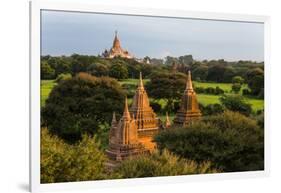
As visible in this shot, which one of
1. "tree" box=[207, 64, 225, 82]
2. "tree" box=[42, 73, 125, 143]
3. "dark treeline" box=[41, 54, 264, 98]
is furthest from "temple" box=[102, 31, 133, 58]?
"tree" box=[207, 64, 225, 82]

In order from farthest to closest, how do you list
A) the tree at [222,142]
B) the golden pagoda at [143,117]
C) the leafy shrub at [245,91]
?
the leafy shrub at [245,91]
the tree at [222,142]
the golden pagoda at [143,117]

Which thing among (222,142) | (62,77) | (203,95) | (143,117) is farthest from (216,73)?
(62,77)

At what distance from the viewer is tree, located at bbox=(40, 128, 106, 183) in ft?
21.0

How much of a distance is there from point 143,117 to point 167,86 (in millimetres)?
577

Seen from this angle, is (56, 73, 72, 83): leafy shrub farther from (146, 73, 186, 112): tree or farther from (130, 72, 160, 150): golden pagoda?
(146, 73, 186, 112): tree

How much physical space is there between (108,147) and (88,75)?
3.33ft

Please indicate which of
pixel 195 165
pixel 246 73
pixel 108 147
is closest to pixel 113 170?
pixel 108 147

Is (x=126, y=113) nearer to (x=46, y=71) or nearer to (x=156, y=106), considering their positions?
(x=156, y=106)

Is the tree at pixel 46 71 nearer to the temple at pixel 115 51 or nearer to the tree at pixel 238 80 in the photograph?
the temple at pixel 115 51

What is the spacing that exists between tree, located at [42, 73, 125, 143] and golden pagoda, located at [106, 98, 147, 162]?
0.14m

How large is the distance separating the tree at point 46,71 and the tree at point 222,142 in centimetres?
172

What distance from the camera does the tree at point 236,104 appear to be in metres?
7.54

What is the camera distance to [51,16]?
6.45 m

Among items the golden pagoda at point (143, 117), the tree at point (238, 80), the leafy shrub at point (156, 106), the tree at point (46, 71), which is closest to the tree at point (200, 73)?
the tree at point (238, 80)
